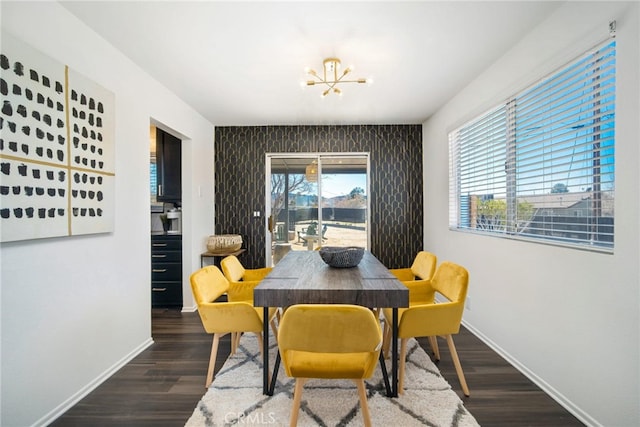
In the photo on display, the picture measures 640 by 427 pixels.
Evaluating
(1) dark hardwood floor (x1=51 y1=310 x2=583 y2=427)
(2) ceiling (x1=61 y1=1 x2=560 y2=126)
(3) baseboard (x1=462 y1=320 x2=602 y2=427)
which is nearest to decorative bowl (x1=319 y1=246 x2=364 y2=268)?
(1) dark hardwood floor (x1=51 y1=310 x2=583 y2=427)

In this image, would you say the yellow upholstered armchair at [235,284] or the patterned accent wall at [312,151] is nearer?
the yellow upholstered armchair at [235,284]

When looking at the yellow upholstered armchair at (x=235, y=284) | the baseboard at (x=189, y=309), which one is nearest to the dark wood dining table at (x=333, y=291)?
the yellow upholstered armchair at (x=235, y=284)

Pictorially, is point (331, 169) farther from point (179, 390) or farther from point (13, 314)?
point (13, 314)

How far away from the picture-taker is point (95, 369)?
201 cm

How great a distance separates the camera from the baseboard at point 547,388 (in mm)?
1623

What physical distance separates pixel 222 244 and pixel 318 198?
5.26ft

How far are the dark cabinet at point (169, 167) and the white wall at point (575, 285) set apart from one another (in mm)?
3497

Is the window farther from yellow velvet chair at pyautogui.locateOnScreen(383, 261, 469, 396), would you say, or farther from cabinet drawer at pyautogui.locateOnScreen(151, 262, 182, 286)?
cabinet drawer at pyautogui.locateOnScreen(151, 262, 182, 286)

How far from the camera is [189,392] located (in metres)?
1.91

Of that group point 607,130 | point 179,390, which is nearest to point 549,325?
point 607,130

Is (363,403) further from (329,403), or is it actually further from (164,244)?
(164,244)

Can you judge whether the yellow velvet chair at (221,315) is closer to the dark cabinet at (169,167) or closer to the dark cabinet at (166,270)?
the dark cabinet at (166,270)

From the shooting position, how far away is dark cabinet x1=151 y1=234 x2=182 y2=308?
3.59 m

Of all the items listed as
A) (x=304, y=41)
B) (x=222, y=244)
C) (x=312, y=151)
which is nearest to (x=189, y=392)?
(x=222, y=244)
